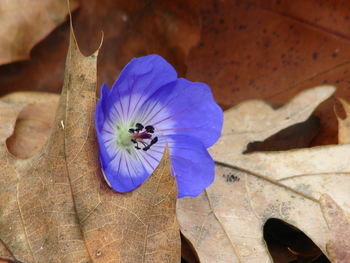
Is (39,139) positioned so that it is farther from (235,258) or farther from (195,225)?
(235,258)

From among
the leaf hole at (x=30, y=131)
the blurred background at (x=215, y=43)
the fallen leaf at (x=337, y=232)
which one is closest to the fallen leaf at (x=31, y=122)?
the leaf hole at (x=30, y=131)

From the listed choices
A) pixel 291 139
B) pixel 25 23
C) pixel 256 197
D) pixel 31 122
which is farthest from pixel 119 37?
pixel 256 197

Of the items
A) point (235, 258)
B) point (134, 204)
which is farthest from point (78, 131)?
point (235, 258)

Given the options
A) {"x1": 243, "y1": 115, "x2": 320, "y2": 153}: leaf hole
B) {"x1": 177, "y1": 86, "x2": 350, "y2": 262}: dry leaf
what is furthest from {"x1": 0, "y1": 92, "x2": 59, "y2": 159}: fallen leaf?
{"x1": 243, "y1": 115, "x2": 320, "y2": 153}: leaf hole

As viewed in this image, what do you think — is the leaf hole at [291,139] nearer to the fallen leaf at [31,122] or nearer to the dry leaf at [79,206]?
the dry leaf at [79,206]

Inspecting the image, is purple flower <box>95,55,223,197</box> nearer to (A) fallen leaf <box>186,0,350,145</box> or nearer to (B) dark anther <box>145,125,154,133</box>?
(B) dark anther <box>145,125,154,133</box>

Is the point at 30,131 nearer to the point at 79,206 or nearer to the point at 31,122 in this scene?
the point at 31,122
